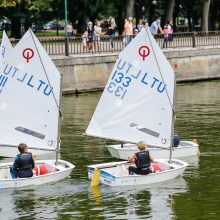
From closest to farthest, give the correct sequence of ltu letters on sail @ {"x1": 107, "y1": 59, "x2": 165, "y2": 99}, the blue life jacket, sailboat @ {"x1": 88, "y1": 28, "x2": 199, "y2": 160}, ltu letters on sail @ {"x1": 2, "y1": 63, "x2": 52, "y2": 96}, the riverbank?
the blue life jacket < ltu letters on sail @ {"x1": 2, "y1": 63, "x2": 52, "y2": 96} < sailboat @ {"x1": 88, "y1": 28, "x2": 199, "y2": 160} < ltu letters on sail @ {"x1": 107, "y1": 59, "x2": 165, "y2": 99} < the riverbank

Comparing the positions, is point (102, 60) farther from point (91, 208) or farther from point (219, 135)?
point (91, 208)

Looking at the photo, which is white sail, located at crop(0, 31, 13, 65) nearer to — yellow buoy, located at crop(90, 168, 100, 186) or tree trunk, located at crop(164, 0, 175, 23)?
yellow buoy, located at crop(90, 168, 100, 186)

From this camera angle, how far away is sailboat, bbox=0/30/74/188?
110 feet

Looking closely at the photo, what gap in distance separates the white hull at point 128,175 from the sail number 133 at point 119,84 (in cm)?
333

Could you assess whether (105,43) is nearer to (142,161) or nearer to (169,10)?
(169,10)

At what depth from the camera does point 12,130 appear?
1368 inches

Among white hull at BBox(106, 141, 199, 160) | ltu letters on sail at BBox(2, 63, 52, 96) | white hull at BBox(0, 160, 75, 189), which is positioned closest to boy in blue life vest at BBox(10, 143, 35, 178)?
white hull at BBox(0, 160, 75, 189)

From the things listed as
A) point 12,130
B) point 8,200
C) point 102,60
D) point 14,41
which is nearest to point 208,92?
point 102,60

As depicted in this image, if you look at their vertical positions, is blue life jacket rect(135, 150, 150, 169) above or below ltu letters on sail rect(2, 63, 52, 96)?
below

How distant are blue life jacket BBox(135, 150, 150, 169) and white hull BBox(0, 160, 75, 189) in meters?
2.65

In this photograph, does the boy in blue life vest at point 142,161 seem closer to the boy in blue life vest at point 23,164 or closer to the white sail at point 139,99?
the white sail at point 139,99

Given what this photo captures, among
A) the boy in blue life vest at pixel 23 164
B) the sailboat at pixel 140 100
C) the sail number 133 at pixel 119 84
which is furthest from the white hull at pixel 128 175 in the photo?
the sail number 133 at pixel 119 84

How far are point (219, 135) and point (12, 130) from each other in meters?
11.3

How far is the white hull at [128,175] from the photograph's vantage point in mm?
30898
